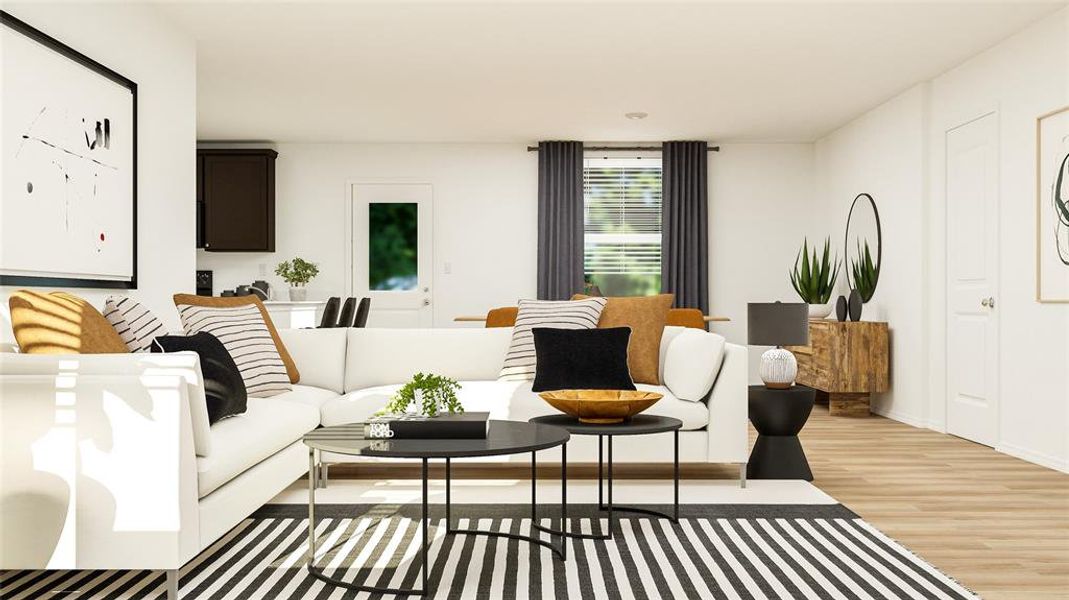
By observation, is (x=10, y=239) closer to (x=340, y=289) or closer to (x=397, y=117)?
(x=397, y=117)

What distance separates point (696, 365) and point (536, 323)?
0.96 meters

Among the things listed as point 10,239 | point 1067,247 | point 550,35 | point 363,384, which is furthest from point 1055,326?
point 10,239

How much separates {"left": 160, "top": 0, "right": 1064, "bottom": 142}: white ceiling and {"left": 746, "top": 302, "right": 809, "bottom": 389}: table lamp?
1776 mm

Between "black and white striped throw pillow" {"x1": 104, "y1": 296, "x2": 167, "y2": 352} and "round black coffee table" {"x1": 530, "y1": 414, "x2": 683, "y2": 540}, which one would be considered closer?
"round black coffee table" {"x1": 530, "y1": 414, "x2": 683, "y2": 540}

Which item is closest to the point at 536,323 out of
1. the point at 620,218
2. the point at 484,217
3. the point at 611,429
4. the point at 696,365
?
the point at 696,365

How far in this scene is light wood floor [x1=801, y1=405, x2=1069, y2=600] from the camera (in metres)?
2.85

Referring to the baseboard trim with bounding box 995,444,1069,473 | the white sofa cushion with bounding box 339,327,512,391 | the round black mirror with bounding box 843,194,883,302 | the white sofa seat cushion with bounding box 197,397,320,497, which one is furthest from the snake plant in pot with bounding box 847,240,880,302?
the white sofa seat cushion with bounding box 197,397,320,497

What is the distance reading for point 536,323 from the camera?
181 inches

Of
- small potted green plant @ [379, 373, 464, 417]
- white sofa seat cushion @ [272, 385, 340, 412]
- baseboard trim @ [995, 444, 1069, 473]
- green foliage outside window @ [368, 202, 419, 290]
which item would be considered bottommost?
baseboard trim @ [995, 444, 1069, 473]

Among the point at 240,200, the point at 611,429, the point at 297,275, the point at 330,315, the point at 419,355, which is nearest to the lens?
the point at 611,429

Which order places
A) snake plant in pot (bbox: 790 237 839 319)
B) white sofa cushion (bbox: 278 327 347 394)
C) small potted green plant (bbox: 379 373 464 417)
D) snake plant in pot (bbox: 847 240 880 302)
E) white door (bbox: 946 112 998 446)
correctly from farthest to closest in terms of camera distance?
snake plant in pot (bbox: 790 237 839 319) → snake plant in pot (bbox: 847 240 880 302) → white door (bbox: 946 112 998 446) → white sofa cushion (bbox: 278 327 347 394) → small potted green plant (bbox: 379 373 464 417)

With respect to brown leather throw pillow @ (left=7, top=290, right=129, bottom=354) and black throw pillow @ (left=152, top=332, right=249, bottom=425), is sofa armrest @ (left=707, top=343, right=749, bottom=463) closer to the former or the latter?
black throw pillow @ (left=152, top=332, right=249, bottom=425)

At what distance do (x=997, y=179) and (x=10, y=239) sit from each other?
5.54 meters

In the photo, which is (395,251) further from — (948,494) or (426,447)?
(426,447)
